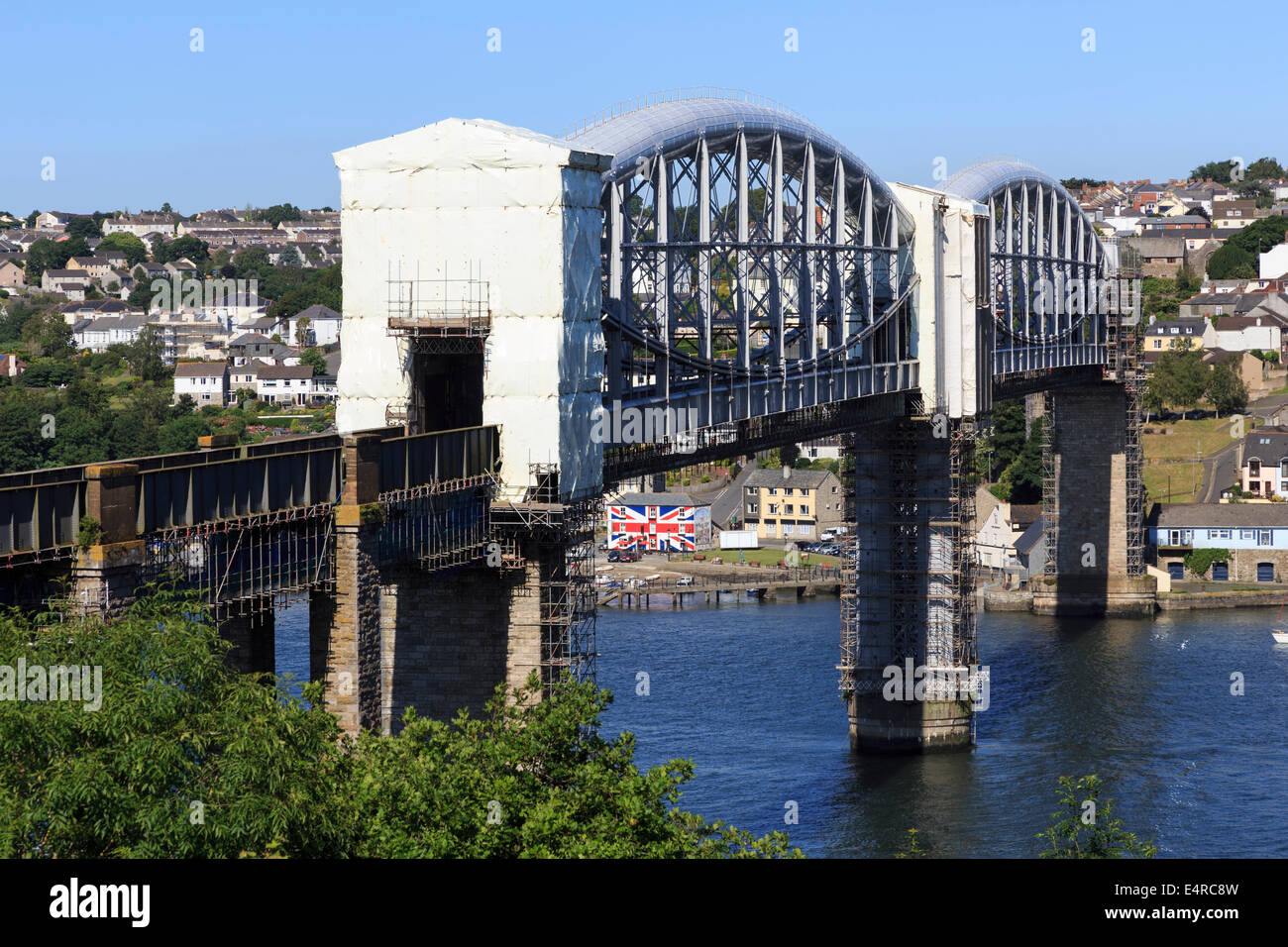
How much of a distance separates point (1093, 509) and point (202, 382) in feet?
298

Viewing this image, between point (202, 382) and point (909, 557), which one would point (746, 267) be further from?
point (202, 382)

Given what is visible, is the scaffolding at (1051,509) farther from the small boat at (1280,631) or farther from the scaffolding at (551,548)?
the scaffolding at (551,548)

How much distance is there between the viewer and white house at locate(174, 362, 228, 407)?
167 meters

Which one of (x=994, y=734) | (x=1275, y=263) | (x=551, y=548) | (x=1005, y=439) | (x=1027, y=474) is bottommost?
(x=994, y=734)

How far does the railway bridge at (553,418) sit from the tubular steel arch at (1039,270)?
33.1 feet

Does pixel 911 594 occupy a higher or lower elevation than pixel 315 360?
lower

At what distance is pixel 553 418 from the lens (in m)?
42.0

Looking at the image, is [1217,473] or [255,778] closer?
[255,778]

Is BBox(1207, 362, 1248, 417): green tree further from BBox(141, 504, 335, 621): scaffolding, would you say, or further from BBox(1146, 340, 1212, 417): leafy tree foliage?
BBox(141, 504, 335, 621): scaffolding

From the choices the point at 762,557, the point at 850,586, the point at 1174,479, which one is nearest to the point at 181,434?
the point at 762,557

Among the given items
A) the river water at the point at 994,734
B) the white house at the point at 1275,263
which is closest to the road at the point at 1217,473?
the river water at the point at 994,734

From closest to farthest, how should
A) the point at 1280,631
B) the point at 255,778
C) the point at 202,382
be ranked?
the point at 255,778
the point at 1280,631
the point at 202,382

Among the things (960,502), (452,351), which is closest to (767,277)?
(960,502)

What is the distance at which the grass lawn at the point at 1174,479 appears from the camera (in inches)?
4648
